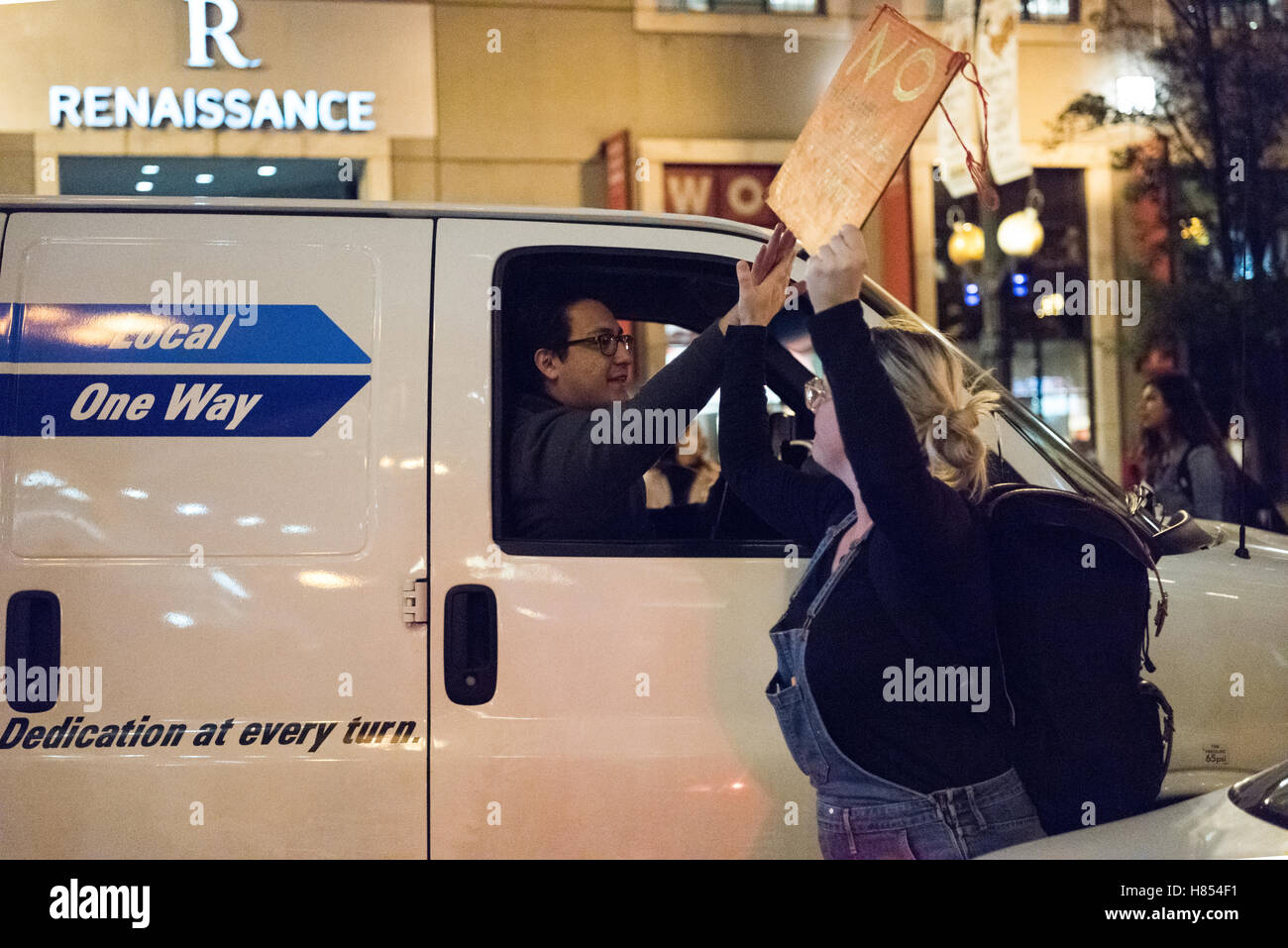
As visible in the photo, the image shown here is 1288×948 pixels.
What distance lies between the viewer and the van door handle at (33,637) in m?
2.40

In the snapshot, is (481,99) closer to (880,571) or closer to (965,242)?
(965,242)

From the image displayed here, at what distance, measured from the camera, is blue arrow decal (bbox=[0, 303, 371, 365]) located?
8.09ft

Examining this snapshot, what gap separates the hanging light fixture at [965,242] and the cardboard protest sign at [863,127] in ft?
26.5

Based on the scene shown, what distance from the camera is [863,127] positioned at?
2.07 metres

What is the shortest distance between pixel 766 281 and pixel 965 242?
7913mm

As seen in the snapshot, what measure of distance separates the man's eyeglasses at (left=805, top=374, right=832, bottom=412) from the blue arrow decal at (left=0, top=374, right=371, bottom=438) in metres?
1.01

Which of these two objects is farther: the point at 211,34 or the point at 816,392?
the point at 211,34

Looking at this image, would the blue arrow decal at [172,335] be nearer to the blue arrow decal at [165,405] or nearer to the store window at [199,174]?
the blue arrow decal at [165,405]

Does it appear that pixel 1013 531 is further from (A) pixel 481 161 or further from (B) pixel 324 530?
(A) pixel 481 161

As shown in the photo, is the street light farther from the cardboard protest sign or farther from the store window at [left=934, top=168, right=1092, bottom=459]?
the cardboard protest sign

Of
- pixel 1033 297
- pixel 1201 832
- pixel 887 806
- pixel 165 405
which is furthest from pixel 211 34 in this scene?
pixel 1201 832

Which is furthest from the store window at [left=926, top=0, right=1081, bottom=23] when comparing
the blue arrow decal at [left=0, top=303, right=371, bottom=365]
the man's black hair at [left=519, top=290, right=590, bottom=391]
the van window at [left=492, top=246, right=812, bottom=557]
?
the blue arrow decal at [left=0, top=303, right=371, bottom=365]

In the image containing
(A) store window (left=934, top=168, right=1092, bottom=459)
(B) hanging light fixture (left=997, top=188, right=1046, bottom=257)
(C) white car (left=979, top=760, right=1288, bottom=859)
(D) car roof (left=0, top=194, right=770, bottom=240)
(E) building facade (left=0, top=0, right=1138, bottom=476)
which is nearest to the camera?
(C) white car (left=979, top=760, right=1288, bottom=859)
